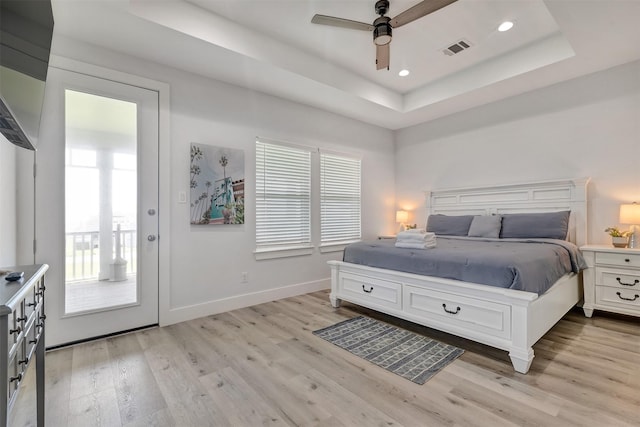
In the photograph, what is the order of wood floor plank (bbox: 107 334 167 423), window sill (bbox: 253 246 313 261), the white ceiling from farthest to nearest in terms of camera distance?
window sill (bbox: 253 246 313 261) < the white ceiling < wood floor plank (bbox: 107 334 167 423)

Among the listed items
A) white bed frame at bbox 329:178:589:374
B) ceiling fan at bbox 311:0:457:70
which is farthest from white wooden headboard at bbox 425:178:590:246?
ceiling fan at bbox 311:0:457:70

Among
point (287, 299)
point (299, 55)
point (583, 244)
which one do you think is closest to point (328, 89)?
point (299, 55)

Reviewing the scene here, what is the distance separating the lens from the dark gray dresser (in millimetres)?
840

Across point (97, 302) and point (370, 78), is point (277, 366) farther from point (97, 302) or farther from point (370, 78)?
point (370, 78)

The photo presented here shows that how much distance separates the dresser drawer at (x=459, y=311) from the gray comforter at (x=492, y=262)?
165 mm

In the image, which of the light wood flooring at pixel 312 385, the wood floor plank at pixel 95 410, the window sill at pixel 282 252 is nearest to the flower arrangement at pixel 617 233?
the light wood flooring at pixel 312 385

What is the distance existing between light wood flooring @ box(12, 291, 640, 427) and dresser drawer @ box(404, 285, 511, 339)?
0.81 ft

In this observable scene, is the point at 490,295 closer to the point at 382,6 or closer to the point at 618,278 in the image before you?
the point at 618,278

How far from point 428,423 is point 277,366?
108 centimetres

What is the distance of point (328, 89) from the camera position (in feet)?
12.0

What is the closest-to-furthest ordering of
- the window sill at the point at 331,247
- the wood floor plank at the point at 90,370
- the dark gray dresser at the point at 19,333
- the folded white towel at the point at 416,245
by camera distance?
the dark gray dresser at the point at 19,333, the wood floor plank at the point at 90,370, the folded white towel at the point at 416,245, the window sill at the point at 331,247

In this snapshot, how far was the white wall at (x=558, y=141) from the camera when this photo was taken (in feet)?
10.9

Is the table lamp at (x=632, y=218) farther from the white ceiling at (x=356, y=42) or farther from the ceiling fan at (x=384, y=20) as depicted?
the ceiling fan at (x=384, y=20)

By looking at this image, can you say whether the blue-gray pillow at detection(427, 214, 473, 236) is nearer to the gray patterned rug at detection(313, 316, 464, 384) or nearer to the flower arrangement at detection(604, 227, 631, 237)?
the flower arrangement at detection(604, 227, 631, 237)
